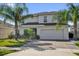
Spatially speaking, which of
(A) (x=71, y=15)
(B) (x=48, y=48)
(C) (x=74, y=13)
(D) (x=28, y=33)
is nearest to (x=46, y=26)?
(D) (x=28, y=33)

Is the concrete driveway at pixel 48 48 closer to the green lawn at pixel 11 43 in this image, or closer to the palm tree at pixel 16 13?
the green lawn at pixel 11 43

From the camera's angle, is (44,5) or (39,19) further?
(39,19)

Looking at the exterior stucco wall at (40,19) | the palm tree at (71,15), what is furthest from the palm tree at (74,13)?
the exterior stucco wall at (40,19)

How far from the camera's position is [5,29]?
12312mm

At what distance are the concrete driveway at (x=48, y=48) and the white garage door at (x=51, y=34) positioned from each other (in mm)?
275

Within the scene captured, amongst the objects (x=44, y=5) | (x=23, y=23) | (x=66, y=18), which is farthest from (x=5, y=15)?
(x=66, y=18)

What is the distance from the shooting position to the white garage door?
1213 centimetres

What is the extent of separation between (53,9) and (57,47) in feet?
5.22

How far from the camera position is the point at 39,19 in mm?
12469

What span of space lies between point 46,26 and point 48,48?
107cm

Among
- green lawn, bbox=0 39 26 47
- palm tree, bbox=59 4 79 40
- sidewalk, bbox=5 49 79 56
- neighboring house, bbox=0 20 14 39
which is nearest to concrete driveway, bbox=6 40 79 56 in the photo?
sidewalk, bbox=5 49 79 56

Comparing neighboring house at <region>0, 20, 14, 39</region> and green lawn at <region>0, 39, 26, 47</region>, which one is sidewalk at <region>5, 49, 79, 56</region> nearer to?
green lawn at <region>0, 39, 26, 47</region>

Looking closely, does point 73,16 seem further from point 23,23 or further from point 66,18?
point 23,23

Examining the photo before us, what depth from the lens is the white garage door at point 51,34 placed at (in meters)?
12.1
